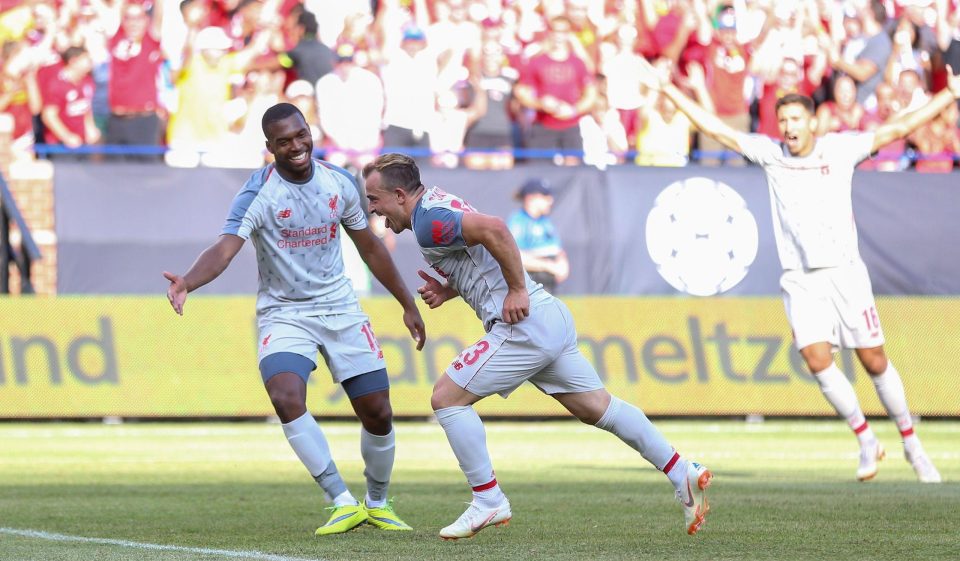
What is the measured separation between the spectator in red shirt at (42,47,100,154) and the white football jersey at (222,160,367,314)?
35.4 ft

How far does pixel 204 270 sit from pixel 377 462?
55.5 inches

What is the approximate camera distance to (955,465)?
501 inches

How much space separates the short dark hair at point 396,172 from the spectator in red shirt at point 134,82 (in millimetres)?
11556

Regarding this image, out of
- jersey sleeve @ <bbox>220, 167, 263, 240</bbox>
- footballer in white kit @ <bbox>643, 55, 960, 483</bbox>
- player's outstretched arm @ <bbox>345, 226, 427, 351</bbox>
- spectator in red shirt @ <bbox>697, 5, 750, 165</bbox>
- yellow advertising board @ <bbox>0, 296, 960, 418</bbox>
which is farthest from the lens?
spectator in red shirt @ <bbox>697, 5, 750, 165</bbox>

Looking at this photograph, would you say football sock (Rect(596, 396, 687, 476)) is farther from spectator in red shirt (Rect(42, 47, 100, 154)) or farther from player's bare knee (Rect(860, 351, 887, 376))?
spectator in red shirt (Rect(42, 47, 100, 154))

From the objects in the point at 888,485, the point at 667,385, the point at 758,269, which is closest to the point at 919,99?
the point at 758,269

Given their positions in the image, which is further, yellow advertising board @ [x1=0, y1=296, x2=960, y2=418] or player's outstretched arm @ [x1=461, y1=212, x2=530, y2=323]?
yellow advertising board @ [x1=0, y1=296, x2=960, y2=418]

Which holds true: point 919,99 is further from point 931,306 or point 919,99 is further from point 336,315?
point 336,315

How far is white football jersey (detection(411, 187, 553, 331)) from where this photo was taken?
7441mm

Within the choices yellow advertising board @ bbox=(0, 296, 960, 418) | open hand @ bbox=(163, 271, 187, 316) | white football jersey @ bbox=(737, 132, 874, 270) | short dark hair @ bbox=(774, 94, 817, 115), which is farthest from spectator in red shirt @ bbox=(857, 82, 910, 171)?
open hand @ bbox=(163, 271, 187, 316)

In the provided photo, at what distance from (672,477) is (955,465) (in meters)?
5.68

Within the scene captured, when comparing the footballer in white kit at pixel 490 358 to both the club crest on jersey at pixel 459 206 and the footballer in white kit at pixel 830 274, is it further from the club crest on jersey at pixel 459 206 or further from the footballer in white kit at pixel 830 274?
the footballer in white kit at pixel 830 274

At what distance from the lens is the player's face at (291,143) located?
815 centimetres

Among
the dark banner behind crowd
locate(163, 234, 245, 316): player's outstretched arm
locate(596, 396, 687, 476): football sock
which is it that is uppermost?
locate(163, 234, 245, 316): player's outstretched arm
